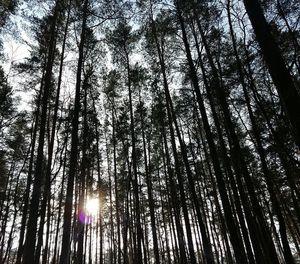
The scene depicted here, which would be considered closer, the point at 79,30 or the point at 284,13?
the point at 284,13

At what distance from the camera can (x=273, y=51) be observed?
3.27 m

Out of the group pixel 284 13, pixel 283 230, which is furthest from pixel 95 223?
pixel 284 13

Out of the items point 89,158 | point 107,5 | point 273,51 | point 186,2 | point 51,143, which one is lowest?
point 273,51

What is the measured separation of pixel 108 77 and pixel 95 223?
53.7 feet

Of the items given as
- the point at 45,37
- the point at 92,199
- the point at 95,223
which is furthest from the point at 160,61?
the point at 95,223

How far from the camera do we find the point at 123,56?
14.0 meters

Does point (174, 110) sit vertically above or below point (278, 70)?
above

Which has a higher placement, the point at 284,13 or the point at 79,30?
the point at 79,30

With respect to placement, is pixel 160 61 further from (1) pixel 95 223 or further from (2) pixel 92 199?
(1) pixel 95 223

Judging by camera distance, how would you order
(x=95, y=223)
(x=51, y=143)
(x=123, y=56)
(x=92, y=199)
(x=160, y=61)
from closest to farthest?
1. (x=51, y=143)
2. (x=160, y=61)
3. (x=123, y=56)
4. (x=92, y=199)
5. (x=95, y=223)

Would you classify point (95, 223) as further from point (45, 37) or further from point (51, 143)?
point (45, 37)

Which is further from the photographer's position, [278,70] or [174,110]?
[174,110]

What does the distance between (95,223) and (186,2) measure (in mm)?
21867

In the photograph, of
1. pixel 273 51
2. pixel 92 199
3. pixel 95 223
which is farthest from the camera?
pixel 95 223
